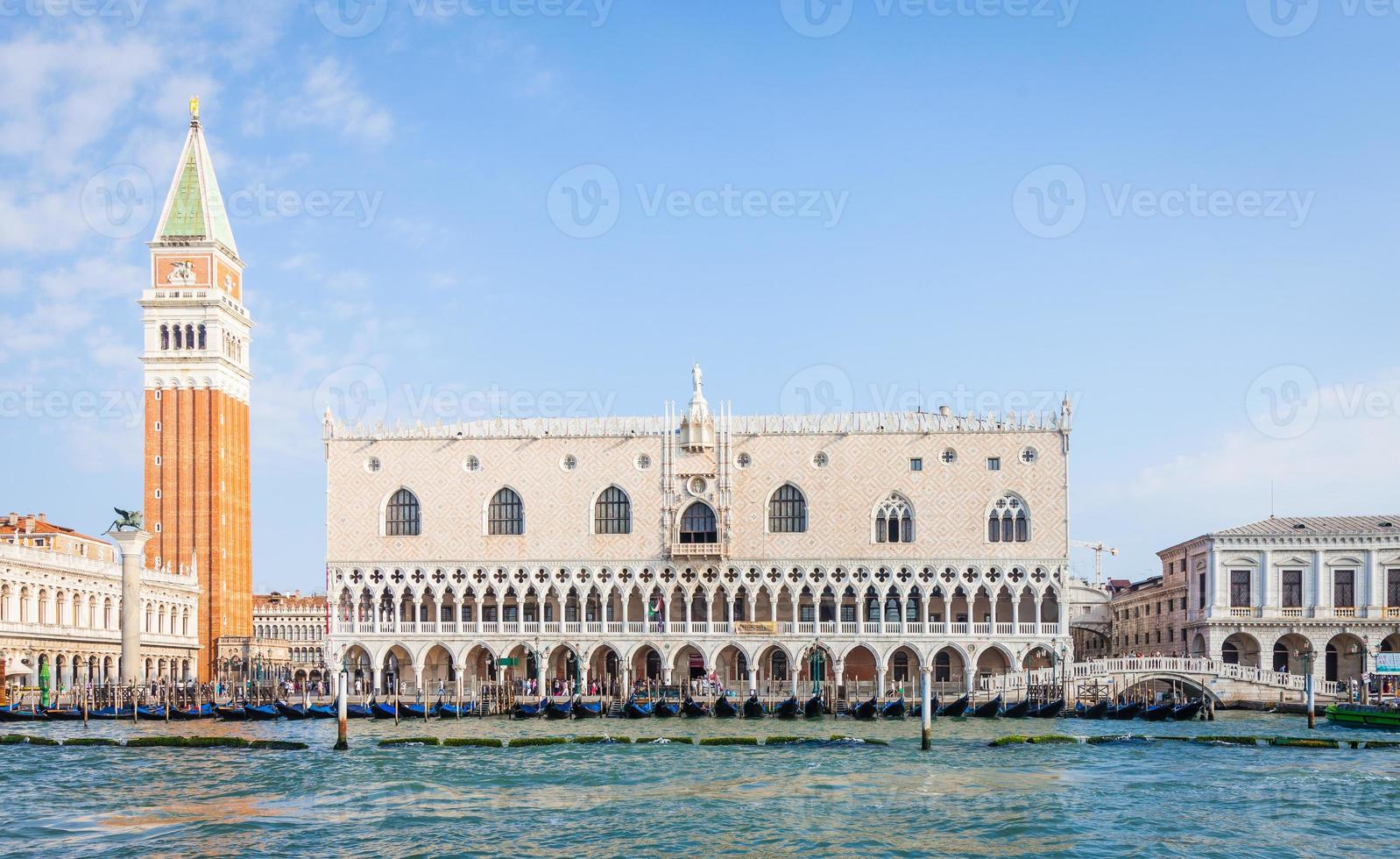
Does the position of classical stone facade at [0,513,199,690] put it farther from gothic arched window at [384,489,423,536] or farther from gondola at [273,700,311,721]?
gothic arched window at [384,489,423,536]

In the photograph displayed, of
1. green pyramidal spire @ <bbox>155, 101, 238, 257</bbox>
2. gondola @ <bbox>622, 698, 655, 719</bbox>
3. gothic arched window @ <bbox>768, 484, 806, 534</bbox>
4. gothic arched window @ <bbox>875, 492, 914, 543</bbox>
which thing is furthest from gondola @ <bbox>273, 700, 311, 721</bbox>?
green pyramidal spire @ <bbox>155, 101, 238, 257</bbox>

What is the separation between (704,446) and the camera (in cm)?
4884

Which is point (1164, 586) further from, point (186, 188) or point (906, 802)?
point (186, 188)

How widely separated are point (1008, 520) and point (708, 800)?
2430 centimetres

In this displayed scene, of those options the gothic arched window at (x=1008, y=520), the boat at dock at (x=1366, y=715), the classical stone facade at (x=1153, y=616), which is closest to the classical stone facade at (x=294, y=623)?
the classical stone facade at (x=1153, y=616)

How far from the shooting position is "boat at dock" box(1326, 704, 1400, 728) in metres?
38.0

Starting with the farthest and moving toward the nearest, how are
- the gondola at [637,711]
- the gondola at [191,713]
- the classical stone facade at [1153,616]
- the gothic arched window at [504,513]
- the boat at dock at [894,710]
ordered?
the classical stone facade at [1153,616] → the gothic arched window at [504,513] → the gondola at [191,713] → the gondola at [637,711] → the boat at dock at [894,710]

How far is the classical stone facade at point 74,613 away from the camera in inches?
1884

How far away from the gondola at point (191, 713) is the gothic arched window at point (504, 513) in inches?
406

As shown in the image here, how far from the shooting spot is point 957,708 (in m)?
42.8

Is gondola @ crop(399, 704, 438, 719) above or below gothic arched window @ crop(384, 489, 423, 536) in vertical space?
below

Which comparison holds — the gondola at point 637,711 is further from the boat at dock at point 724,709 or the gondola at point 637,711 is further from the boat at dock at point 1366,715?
the boat at dock at point 1366,715

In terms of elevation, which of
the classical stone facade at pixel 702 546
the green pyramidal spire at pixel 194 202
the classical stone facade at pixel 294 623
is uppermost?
the green pyramidal spire at pixel 194 202

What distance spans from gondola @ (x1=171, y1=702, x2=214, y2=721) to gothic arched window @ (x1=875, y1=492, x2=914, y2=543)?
2033 cm
